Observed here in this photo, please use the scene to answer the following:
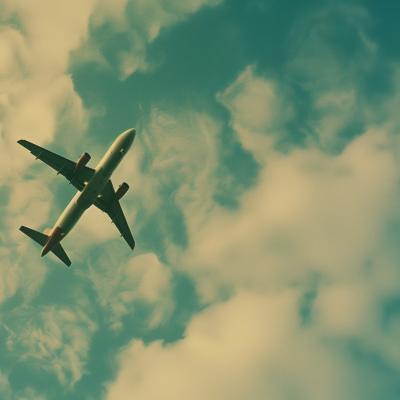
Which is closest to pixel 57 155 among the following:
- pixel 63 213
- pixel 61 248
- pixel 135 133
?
pixel 63 213

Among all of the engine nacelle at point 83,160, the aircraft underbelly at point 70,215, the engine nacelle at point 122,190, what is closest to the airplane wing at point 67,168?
the engine nacelle at point 83,160

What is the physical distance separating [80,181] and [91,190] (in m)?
3.93

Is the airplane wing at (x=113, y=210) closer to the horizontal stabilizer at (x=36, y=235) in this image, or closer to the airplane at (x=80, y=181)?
the airplane at (x=80, y=181)

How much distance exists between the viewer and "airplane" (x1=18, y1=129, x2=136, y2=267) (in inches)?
2078

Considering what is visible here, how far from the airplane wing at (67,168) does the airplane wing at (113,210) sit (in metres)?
5.90

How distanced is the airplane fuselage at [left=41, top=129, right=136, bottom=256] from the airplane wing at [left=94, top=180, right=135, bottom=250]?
681 cm

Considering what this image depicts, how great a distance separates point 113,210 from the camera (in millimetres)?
63469

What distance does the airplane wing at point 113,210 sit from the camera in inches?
2442

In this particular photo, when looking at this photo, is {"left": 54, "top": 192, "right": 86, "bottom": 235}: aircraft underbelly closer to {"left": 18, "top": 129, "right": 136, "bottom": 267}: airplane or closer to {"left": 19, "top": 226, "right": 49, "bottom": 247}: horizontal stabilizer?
{"left": 18, "top": 129, "right": 136, "bottom": 267}: airplane

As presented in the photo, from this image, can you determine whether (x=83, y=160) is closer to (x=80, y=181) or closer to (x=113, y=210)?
(x=80, y=181)

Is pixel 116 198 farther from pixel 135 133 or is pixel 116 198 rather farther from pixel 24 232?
pixel 24 232

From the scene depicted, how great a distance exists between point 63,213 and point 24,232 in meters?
10.6

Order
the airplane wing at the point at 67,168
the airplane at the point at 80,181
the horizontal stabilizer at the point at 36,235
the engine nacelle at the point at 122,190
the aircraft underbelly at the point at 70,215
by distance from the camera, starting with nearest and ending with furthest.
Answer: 1. the airplane at the point at 80,181
2. the airplane wing at the point at 67,168
3. the aircraft underbelly at the point at 70,215
4. the engine nacelle at the point at 122,190
5. the horizontal stabilizer at the point at 36,235

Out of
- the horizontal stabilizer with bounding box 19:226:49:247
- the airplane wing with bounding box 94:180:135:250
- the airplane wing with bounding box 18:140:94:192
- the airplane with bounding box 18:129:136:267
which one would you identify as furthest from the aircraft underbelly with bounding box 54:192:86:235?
the airplane wing with bounding box 94:180:135:250
